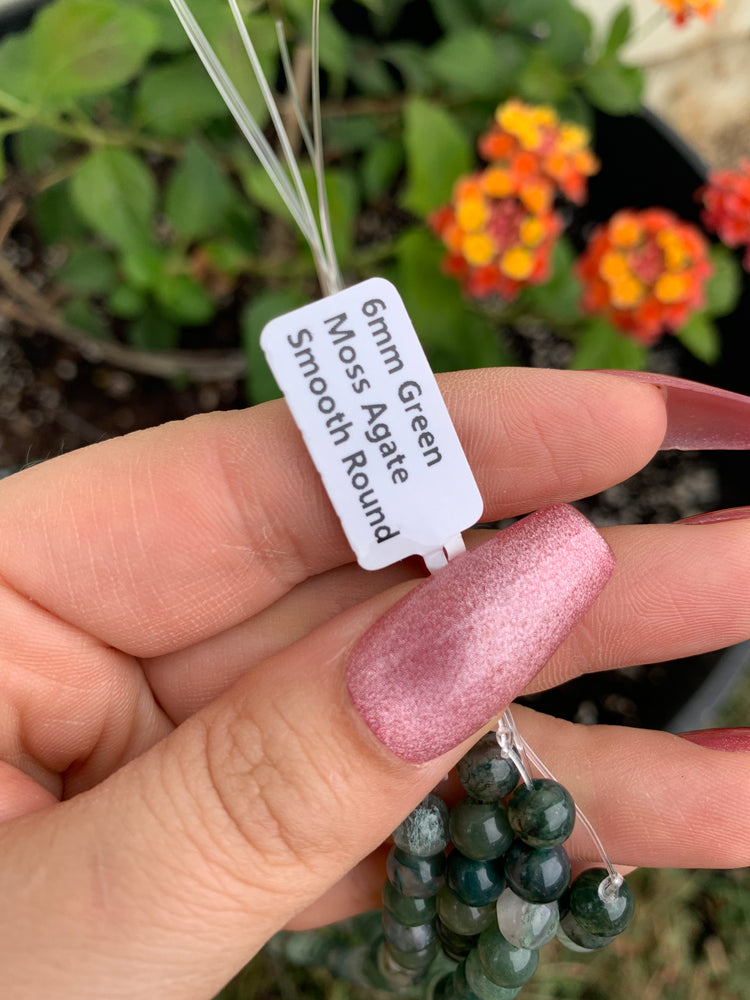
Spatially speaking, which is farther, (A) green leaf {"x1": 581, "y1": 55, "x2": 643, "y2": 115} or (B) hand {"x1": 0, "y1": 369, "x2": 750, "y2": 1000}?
(A) green leaf {"x1": 581, "y1": 55, "x2": 643, "y2": 115}

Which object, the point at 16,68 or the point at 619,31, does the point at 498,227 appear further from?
the point at 16,68

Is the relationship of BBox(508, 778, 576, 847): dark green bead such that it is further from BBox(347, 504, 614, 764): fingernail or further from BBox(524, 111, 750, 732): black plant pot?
BBox(524, 111, 750, 732): black plant pot

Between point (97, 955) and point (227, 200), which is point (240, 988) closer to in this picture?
point (97, 955)

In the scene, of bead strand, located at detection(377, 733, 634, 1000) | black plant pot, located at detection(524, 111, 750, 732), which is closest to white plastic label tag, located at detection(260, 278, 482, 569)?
bead strand, located at detection(377, 733, 634, 1000)

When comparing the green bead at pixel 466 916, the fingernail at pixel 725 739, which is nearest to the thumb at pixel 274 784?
the green bead at pixel 466 916

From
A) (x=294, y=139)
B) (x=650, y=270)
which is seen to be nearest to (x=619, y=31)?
(x=650, y=270)

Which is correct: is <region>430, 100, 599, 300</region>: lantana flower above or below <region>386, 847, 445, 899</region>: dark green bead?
above
